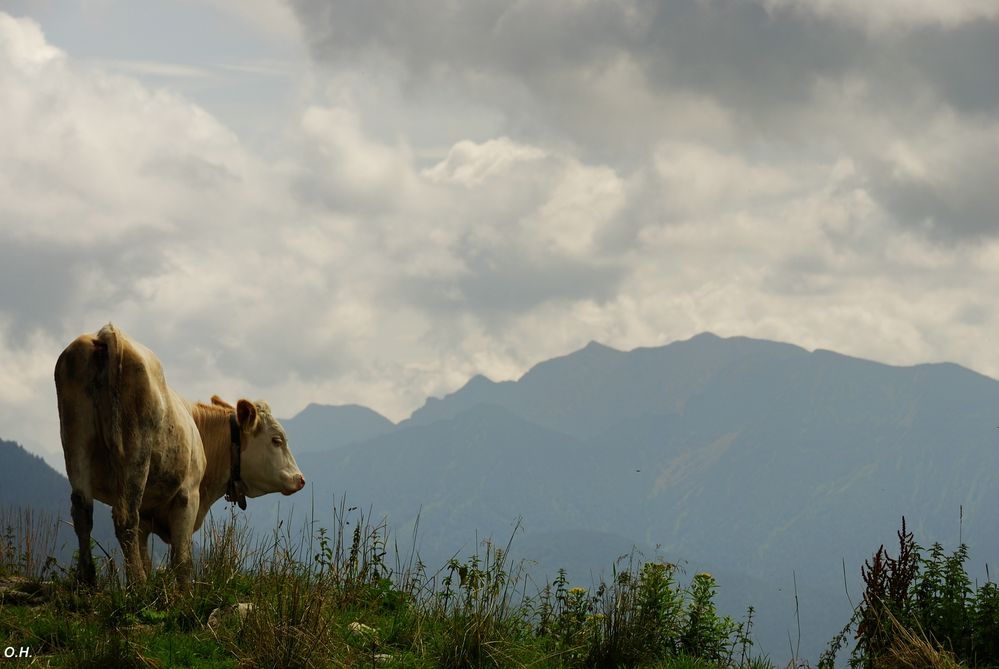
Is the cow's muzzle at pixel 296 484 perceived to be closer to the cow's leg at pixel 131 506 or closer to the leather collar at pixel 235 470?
the leather collar at pixel 235 470

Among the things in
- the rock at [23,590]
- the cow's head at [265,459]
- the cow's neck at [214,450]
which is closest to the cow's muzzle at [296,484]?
the cow's head at [265,459]

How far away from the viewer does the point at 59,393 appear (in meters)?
11.5

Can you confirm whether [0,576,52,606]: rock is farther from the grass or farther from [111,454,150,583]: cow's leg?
[111,454,150,583]: cow's leg

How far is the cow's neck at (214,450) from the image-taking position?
14.4 m

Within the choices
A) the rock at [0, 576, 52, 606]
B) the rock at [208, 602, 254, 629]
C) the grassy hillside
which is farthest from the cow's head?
the rock at [208, 602, 254, 629]

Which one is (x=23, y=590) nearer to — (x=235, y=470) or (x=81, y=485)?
(x=81, y=485)

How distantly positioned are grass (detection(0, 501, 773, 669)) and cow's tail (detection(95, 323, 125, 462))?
4.27 ft

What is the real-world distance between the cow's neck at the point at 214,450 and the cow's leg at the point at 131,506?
2.70 metres

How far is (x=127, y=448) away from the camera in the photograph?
37.8 ft

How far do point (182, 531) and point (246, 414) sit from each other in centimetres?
235

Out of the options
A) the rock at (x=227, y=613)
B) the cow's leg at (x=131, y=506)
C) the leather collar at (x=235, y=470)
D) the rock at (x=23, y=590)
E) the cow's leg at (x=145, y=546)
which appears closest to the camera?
the rock at (x=227, y=613)

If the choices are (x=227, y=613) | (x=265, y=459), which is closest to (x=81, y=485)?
(x=227, y=613)

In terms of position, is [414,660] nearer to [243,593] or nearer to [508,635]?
[508,635]

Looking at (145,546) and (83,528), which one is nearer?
(83,528)
